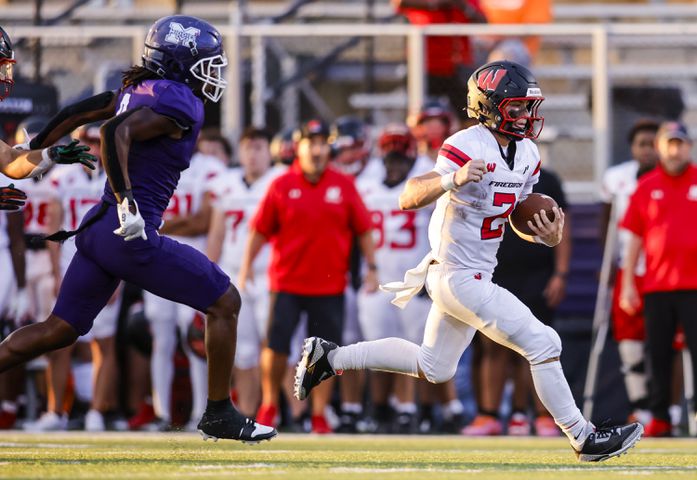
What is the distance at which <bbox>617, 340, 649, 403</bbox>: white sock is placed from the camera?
9867mm

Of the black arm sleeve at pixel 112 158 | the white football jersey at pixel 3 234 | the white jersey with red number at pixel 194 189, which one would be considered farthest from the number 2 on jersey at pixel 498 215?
the white football jersey at pixel 3 234

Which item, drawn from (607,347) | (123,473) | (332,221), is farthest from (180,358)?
(123,473)

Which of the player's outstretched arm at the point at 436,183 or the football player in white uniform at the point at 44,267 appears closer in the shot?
the player's outstretched arm at the point at 436,183

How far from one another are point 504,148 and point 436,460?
1.40 m

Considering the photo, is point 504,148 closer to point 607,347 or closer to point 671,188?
point 671,188

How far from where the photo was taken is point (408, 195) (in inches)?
247

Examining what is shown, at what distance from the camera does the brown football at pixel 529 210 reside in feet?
20.9

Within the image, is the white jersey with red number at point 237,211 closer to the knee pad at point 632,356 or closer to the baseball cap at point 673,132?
the knee pad at point 632,356

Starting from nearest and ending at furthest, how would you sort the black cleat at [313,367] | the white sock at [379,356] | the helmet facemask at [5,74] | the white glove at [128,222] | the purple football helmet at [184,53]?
the white glove at [128,222], the purple football helmet at [184,53], the helmet facemask at [5,74], the white sock at [379,356], the black cleat at [313,367]

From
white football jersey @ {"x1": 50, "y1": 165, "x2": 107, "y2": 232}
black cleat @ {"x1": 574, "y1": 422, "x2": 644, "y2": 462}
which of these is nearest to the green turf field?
black cleat @ {"x1": 574, "y1": 422, "x2": 644, "y2": 462}

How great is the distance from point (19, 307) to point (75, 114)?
3.46 m

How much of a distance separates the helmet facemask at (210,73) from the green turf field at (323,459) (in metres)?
1.60

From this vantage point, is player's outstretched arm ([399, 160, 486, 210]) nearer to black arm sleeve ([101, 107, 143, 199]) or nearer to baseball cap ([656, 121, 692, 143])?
black arm sleeve ([101, 107, 143, 199])

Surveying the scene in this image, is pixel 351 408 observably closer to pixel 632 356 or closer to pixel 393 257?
pixel 393 257
